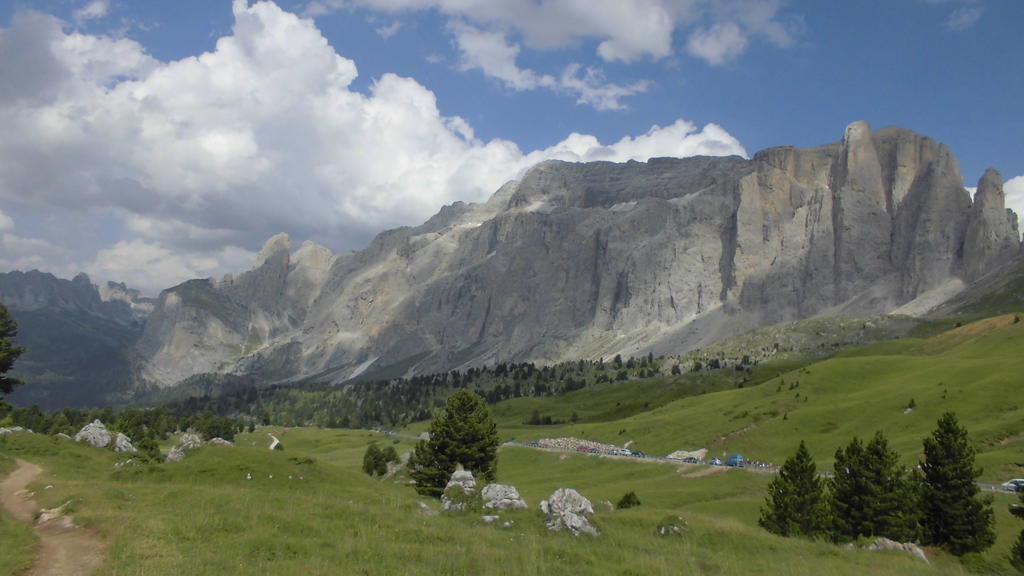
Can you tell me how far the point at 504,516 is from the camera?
28781 millimetres

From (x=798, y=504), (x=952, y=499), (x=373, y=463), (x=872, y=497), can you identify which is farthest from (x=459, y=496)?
(x=373, y=463)

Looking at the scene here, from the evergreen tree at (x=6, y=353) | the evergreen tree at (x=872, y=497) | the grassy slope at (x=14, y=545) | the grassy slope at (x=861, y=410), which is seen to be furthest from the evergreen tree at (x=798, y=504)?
the evergreen tree at (x=6, y=353)

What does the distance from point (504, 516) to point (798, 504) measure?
2493 cm

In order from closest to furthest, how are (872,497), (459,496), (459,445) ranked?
1. (459,496)
2. (872,497)
3. (459,445)

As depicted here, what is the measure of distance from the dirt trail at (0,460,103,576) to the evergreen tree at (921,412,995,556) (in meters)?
45.1

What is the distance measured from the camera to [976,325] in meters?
170

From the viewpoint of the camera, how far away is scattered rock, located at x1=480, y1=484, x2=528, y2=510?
30312 millimetres

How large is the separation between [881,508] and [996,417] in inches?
2119

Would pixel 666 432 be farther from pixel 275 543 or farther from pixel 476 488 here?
pixel 275 543

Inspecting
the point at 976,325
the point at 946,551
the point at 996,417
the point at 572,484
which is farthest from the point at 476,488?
the point at 976,325

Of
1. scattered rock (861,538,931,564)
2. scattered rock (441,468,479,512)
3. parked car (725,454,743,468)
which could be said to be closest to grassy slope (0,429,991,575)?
scattered rock (441,468,479,512)

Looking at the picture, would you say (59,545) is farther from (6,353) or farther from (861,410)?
(861,410)

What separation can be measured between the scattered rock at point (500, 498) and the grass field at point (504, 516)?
1.25 metres

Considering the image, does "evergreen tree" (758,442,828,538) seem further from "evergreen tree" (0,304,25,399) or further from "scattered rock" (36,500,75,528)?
"evergreen tree" (0,304,25,399)
